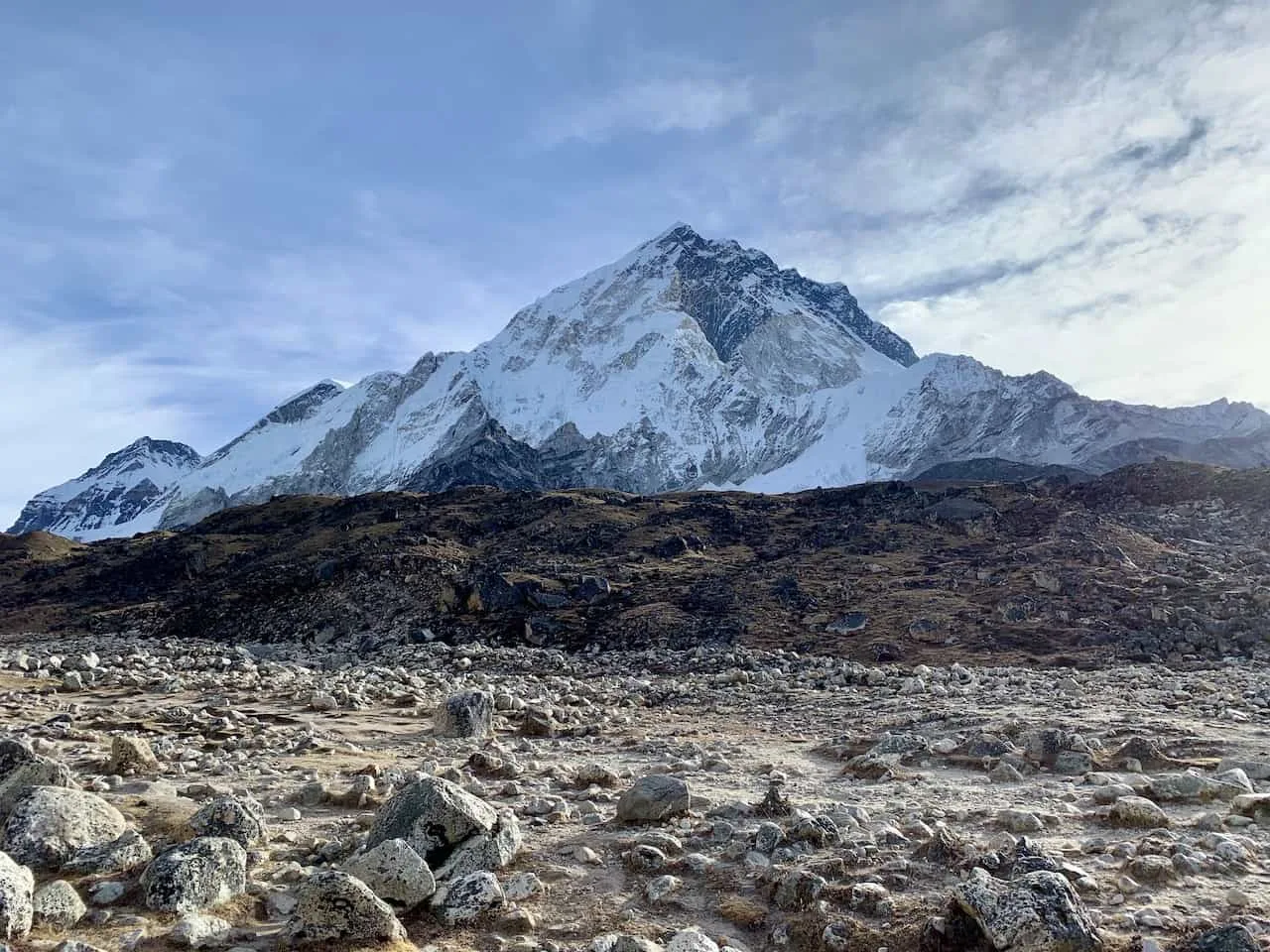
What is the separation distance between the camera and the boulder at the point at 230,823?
709 centimetres

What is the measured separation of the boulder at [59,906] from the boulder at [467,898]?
7.66ft

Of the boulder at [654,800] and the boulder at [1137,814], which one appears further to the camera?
the boulder at [654,800]

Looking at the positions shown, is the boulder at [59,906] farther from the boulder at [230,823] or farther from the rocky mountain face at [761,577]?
the rocky mountain face at [761,577]

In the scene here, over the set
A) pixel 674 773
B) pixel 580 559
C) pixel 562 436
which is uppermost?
pixel 562 436

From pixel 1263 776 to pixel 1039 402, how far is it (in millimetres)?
178858

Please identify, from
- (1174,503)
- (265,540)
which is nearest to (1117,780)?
(1174,503)

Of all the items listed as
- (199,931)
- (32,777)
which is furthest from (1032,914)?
(32,777)

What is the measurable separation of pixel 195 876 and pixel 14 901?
1081mm

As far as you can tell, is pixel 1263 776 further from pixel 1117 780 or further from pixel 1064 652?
pixel 1064 652

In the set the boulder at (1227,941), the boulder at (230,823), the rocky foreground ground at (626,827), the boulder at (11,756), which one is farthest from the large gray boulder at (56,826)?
the boulder at (1227,941)

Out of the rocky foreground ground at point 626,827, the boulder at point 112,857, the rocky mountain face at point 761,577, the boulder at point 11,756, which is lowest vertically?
the rocky foreground ground at point 626,827

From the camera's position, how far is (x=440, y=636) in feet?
104

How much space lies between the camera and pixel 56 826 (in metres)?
6.61

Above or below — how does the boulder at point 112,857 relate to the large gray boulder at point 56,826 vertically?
below
